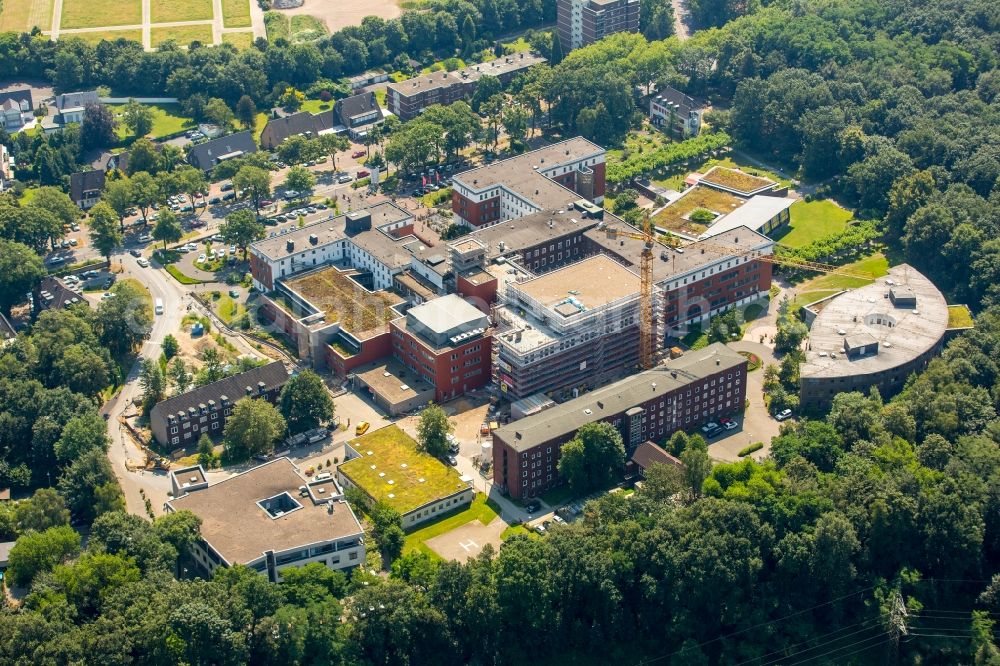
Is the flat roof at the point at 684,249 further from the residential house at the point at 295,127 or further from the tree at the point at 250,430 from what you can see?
the residential house at the point at 295,127

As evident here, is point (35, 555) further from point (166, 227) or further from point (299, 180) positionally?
point (299, 180)

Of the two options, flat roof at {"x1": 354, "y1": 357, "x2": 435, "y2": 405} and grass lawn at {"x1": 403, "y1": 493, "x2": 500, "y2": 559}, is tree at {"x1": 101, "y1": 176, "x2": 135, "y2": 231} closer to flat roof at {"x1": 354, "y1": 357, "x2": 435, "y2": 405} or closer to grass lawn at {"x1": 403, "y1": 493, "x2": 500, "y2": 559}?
flat roof at {"x1": 354, "y1": 357, "x2": 435, "y2": 405}

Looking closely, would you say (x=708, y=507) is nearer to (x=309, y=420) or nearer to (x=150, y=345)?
(x=309, y=420)

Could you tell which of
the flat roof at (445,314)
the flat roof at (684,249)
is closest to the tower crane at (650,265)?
the flat roof at (684,249)

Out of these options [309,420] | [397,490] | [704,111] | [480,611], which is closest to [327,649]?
[480,611]

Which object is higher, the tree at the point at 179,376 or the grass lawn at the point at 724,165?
the grass lawn at the point at 724,165

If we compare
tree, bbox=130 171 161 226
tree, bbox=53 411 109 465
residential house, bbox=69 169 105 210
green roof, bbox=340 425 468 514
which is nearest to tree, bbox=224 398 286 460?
green roof, bbox=340 425 468 514
